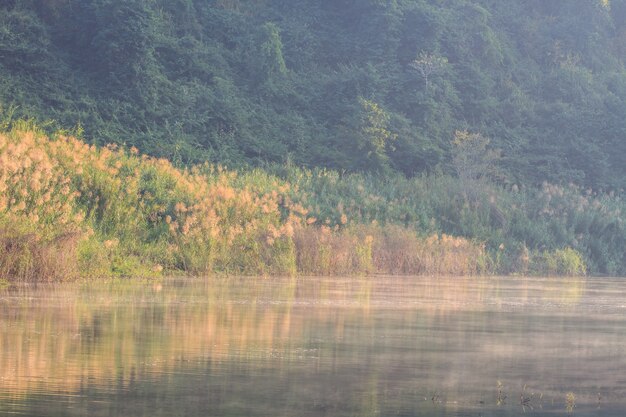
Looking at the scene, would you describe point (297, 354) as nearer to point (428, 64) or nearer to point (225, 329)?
point (225, 329)

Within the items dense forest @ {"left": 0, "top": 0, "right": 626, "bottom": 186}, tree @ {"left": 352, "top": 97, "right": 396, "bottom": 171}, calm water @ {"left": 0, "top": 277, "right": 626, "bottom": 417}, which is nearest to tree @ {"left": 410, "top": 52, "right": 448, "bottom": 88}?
dense forest @ {"left": 0, "top": 0, "right": 626, "bottom": 186}

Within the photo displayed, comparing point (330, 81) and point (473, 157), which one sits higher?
point (330, 81)

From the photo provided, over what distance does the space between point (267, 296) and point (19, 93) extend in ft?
108

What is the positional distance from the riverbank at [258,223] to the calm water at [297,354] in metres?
2.33

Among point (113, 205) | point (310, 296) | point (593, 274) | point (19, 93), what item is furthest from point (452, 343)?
point (19, 93)

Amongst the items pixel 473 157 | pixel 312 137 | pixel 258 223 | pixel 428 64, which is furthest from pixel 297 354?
pixel 428 64

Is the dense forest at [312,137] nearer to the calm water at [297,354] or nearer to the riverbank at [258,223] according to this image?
the riverbank at [258,223]

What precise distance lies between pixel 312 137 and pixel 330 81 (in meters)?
4.55

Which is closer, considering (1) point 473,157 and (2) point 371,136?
(2) point 371,136

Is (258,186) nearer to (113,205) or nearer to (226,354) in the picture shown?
(113,205)

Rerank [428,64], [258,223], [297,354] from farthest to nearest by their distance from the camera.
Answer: [428,64], [258,223], [297,354]

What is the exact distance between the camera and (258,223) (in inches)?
1261

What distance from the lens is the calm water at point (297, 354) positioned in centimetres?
1084

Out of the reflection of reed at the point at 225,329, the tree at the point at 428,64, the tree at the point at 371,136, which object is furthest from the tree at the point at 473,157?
the reflection of reed at the point at 225,329
